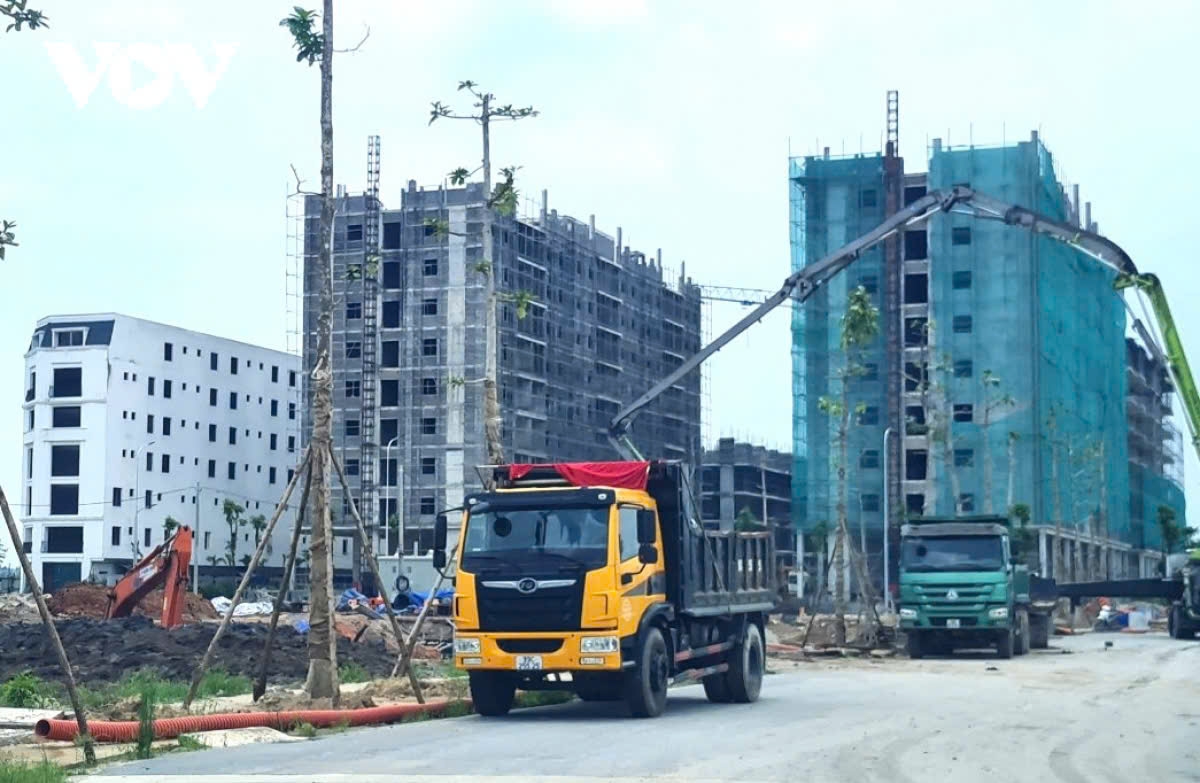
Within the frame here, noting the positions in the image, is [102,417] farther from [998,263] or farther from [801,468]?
[998,263]

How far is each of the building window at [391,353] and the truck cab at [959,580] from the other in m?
71.2

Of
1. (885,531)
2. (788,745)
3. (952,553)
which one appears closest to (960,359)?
(885,531)

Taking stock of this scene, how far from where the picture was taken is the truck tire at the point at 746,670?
962 inches

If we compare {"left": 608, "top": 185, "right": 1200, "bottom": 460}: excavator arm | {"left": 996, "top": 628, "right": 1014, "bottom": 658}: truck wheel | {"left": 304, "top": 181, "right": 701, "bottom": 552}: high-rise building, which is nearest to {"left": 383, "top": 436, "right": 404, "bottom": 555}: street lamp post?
{"left": 304, "top": 181, "right": 701, "bottom": 552}: high-rise building

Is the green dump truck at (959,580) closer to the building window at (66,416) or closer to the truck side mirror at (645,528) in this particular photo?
the truck side mirror at (645,528)

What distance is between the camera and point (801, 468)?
103500 millimetres

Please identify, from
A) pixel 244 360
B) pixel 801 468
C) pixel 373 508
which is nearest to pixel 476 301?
pixel 373 508

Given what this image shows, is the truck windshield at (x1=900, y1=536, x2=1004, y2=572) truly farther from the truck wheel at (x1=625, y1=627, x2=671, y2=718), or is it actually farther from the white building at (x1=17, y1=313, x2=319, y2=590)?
the white building at (x1=17, y1=313, x2=319, y2=590)

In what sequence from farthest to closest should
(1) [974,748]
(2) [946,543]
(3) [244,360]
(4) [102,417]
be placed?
(3) [244,360] < (4) [102,417] < (2) [946,543] < (1) [974,748]

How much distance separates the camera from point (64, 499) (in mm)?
112875

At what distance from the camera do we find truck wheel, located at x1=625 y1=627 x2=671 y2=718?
821 inches

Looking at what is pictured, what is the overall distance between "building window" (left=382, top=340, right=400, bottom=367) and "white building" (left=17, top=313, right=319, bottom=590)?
15480mm

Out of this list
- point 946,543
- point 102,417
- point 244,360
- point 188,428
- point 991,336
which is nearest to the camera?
point 946,543

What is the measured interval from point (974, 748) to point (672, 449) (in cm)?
10978
